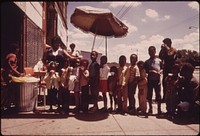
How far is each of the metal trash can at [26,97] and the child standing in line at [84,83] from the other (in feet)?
4.64

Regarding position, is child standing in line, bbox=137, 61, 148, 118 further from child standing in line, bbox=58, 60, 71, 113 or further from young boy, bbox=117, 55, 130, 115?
child standing in line, bbox=58, 60, 71, 113

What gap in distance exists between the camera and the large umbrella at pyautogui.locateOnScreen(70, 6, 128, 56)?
6.21 metres

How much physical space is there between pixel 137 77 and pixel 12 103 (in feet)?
13.0

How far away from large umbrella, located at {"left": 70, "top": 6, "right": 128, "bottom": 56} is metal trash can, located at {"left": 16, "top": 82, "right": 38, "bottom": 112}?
2515 millimetres

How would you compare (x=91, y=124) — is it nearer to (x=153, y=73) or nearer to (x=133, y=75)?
(x=133, y=75)

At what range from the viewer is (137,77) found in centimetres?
633

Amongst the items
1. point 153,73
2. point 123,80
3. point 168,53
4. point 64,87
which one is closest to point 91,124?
point 64,87

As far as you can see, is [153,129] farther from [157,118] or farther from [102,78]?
[102,78]

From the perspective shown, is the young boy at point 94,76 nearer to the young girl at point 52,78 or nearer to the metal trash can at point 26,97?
the young girl at point 52,78

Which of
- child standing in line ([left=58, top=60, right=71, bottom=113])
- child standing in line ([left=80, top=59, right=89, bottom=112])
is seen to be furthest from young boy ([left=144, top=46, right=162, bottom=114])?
child standing in line ([left=58, top=60, right=71, bottom=113])

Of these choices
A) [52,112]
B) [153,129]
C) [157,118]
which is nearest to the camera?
[153,129]

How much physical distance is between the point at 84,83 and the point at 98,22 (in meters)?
2.39

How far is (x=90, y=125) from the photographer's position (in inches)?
201

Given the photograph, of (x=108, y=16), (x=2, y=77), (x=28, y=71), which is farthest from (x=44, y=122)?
(x=108, y=16)
